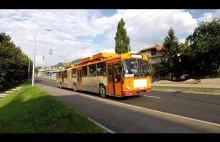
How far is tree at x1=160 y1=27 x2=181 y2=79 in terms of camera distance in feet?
171

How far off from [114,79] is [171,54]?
123 feet

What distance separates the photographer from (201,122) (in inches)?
359

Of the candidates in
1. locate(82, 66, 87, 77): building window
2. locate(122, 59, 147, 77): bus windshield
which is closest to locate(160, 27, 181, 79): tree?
locate(82, 66, 87, 77): building window

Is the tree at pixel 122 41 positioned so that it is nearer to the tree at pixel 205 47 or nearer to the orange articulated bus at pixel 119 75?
the tree at pixel 205 47

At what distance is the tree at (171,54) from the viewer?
52.0 m

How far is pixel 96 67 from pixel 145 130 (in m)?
12.5

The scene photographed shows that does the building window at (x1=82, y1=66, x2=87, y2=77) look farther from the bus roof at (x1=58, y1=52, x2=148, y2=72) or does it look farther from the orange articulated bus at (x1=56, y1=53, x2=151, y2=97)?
the orange articulated bus at (x1=56, y1=53, x2=151, y2=97)

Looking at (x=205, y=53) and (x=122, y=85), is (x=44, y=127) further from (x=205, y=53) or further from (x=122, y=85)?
(x=205, y=53)

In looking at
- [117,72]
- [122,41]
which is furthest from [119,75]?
[122,41]

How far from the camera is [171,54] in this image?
5222cm

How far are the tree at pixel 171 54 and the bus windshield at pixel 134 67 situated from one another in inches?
1427

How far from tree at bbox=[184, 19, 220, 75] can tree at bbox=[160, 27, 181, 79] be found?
226 cm
